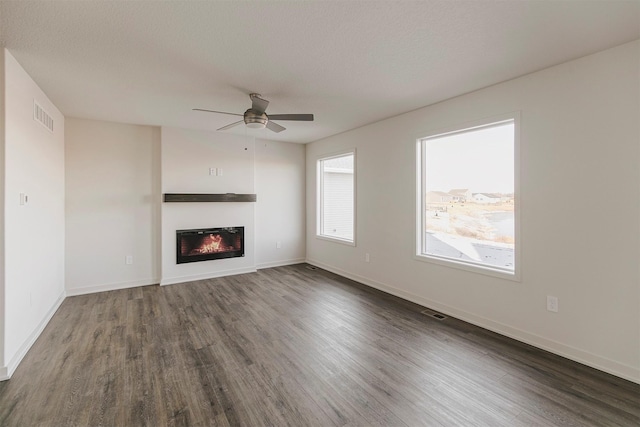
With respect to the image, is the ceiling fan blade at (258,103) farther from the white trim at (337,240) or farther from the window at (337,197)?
the white trim at (337,240)

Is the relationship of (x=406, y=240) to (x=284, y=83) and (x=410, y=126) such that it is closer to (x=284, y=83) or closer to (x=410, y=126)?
(x=410, y=126)

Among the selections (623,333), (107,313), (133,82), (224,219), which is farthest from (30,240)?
(623,333)

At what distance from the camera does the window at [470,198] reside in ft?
10.3

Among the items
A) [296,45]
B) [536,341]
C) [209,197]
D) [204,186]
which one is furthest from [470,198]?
[204,186]

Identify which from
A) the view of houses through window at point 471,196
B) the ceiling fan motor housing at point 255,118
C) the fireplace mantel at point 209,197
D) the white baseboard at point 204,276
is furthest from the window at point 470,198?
the white baseboard at point 204,276

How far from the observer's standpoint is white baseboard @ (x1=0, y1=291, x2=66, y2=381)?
232 cm

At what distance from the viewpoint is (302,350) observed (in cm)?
276

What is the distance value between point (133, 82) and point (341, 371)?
3449 millimetres

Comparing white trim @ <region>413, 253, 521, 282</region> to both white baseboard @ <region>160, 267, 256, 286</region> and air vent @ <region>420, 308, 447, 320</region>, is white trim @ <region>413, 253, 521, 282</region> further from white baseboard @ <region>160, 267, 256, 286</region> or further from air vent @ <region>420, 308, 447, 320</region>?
white baseboard @ <region>160, 267, 256, 286</region>

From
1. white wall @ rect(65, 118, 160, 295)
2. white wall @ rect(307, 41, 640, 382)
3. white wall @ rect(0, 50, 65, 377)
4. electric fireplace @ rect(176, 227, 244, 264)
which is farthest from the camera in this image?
electric fireplace @ rect(176, 227, 244, 264)

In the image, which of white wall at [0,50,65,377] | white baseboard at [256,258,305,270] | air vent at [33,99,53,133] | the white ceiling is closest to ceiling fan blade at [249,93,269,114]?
the white ceiling

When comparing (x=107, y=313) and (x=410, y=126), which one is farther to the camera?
(x=410, y=126)

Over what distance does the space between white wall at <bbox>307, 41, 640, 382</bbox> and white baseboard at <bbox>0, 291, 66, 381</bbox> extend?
4.19m

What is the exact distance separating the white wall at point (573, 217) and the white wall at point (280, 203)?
10.8 ft
